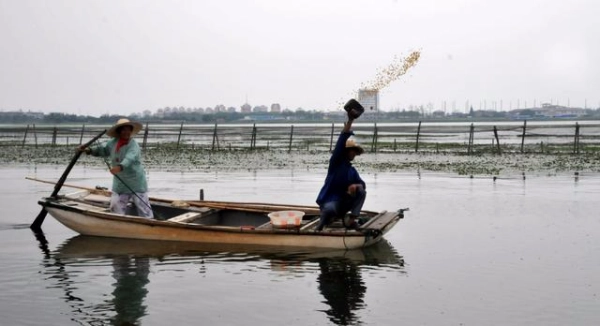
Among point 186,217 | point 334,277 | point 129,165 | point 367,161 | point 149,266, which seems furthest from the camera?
point 367,161

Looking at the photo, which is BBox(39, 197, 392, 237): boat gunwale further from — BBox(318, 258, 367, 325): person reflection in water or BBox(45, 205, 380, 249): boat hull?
BBox(318, 258, 367, 325): person reflection in water

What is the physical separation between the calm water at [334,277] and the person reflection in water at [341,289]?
0.02 m

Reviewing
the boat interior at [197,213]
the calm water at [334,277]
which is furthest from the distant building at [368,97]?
the calm water at [334,277]

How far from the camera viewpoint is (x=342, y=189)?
9875 millimetres

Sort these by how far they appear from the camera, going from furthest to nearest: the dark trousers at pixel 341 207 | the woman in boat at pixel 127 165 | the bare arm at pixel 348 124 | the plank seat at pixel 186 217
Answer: the plank seat at pixel 186 217
the woman in boat at pixel 127 165
the dark trousers at pixel 341 207
the bare arm at pixel 348 124

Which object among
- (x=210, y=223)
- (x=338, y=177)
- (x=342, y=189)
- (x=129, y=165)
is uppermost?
(x=129, y=165)

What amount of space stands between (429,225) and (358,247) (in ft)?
8.70

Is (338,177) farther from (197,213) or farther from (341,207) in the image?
(197,213)

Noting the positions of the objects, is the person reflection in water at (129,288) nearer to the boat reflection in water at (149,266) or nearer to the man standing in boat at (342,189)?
the boat reflection in water at (149,266)

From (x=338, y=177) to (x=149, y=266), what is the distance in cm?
280

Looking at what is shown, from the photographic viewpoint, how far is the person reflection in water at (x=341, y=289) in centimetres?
679

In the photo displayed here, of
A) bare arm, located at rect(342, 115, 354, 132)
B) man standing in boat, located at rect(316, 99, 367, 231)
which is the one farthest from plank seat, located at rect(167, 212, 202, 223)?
bare arm, located at rect(342, 115, 354, 132)

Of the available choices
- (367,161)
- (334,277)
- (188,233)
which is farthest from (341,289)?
(367,161)

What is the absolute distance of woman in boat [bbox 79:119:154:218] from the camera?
10203 mm
